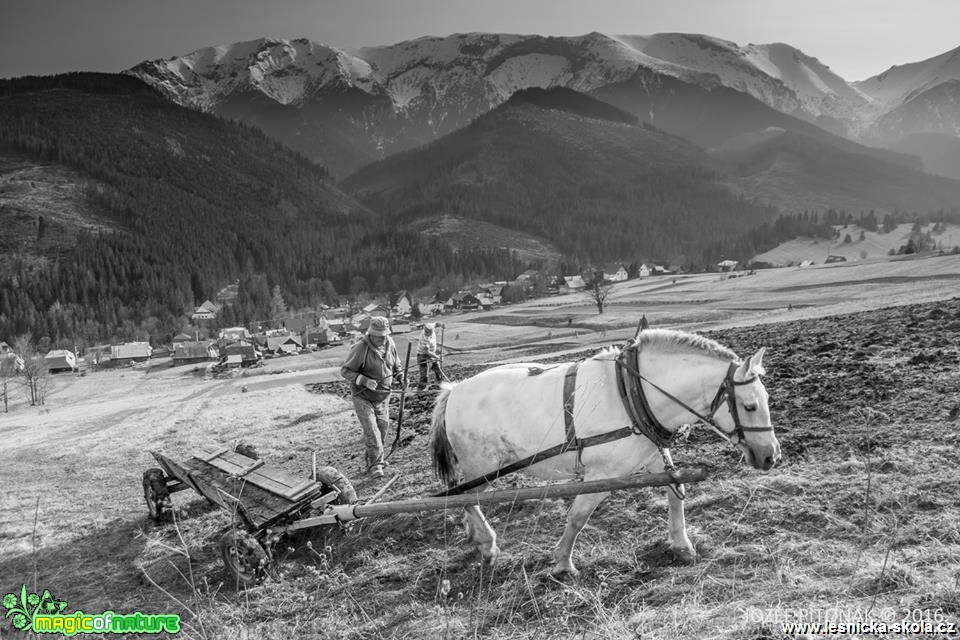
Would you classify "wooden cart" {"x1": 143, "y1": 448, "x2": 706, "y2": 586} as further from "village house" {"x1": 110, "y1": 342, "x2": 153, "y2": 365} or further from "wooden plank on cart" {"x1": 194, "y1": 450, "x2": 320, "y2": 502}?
"village house" {"x1": 110, "y1": 342, "x2": 153, "y2": 365}

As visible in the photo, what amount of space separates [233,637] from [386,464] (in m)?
6.23

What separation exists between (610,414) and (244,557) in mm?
4474

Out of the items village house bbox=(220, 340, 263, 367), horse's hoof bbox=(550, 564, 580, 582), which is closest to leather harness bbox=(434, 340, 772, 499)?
A: horse's hoof bbox=(550, 564, 580, 582)

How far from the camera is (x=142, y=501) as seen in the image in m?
10.5

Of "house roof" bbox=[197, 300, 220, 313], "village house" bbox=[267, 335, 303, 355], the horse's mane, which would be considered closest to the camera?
the horse's mane

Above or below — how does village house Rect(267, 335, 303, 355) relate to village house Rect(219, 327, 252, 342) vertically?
below

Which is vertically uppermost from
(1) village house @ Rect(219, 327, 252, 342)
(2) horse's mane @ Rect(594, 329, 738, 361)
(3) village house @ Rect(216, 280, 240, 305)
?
(3) village house @ Rect(216, 280, 240, 305)

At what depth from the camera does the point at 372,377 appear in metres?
9.95

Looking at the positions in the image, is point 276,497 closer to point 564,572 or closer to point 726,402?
point 564,572

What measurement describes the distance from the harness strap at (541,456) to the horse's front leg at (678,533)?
2.55ft

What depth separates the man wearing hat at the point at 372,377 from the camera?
9820 millimetres

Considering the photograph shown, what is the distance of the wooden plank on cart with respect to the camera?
6.91 m

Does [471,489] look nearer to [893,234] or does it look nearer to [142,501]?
[142,501]

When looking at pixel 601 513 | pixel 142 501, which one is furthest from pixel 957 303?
pixel 142 501
